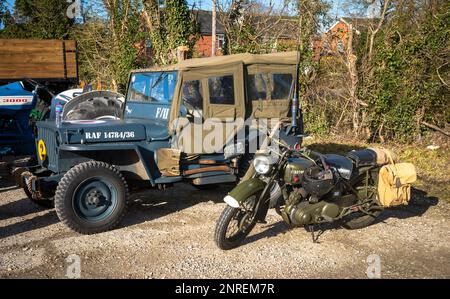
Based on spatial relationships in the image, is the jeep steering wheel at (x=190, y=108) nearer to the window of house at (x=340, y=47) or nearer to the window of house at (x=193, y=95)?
the window of house at (x=193, y=95)

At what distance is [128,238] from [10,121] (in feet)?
12.8

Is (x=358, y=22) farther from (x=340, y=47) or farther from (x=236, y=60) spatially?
(x=236, y=60)

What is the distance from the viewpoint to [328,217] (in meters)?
4.42

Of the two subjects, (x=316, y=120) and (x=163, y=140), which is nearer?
(x=163, y=140)

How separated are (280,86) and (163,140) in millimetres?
1803

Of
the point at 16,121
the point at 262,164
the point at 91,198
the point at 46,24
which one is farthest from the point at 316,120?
the point at 46,24

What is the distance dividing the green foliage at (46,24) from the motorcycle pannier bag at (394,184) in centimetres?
1932

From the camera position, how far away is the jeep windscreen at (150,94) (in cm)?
541

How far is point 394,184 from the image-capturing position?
4.67 meters

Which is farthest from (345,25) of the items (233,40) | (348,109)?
(233,40)

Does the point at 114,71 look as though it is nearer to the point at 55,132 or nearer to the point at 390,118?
the point at 390,118

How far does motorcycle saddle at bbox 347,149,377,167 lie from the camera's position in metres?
4.80
